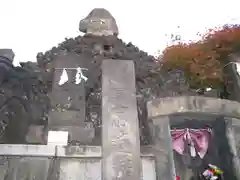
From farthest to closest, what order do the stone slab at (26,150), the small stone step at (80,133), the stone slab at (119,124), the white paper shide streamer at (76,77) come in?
1. the white paper shide streamer at (76,77)
2. the small stone step at (80,133)
3. the stone slab at (26,150)
4. the stone slab at (119,124)

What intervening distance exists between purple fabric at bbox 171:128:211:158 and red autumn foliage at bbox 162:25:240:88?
2.82 metres

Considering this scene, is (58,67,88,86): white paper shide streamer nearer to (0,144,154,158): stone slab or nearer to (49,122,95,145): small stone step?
(49,122,95,145): small stone step

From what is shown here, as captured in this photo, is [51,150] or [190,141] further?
[190,141]

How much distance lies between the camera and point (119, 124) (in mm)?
8312

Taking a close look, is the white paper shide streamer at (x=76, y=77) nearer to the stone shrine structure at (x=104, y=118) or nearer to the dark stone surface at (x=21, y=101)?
the stone shrine structure at (x=104, y=118)

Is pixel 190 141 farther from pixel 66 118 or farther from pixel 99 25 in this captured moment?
pixel 99 25

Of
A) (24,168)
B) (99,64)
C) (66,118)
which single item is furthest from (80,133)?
(99,64)

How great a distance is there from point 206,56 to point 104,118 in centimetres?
671

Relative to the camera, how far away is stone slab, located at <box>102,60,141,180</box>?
25.4 feet

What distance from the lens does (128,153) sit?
7980 mm

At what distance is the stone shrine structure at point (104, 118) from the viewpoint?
8.20m

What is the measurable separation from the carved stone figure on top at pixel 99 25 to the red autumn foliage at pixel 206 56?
2.79 metres

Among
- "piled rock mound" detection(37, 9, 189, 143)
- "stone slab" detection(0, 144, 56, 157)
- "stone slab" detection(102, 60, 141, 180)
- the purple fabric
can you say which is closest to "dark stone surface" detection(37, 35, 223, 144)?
"piled rock mound" detection(37, 9, 189, 143)

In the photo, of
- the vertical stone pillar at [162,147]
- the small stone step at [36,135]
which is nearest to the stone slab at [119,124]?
the vertical stone pillar at [162,147]
